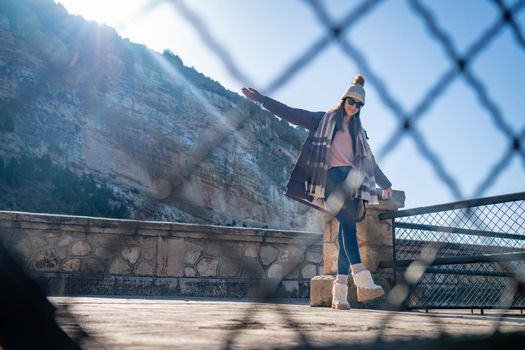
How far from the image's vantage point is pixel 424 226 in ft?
14.0

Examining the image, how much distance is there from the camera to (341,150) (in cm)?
359

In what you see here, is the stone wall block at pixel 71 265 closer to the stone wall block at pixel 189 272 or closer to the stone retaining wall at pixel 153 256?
the stone retaining wall at pixel 153 256

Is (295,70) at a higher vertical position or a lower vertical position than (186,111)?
lower

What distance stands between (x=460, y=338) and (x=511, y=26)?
0.94 m

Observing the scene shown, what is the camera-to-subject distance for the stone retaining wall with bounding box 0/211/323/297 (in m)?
5.25

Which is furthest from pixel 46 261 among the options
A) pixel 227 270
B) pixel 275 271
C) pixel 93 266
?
pixel 275 271

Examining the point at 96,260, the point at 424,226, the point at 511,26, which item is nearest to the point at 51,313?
the point at 511,26

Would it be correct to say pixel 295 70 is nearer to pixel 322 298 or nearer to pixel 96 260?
pixel 322 298

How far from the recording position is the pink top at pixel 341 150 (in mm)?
3574

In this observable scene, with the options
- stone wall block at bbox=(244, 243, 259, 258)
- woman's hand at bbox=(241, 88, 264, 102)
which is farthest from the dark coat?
stone wall block at bbox=(244, 243, 259, 258)

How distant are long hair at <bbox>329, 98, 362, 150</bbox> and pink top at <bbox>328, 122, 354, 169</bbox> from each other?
1.4 inches

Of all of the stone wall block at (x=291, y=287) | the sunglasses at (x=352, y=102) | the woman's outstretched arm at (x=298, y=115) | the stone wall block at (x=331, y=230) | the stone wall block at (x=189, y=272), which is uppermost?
the sunglasses at (x=352, y=102)

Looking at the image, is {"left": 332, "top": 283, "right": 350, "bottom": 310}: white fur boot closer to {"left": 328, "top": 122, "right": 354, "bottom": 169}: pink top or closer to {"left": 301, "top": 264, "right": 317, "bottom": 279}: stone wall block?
{"left": 328, "top": 122, "right": 354, "bottom": 169}: pink top

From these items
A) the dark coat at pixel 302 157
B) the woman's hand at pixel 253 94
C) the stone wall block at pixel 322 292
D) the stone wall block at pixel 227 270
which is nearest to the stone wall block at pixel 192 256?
the stone wall block at pixel 227 270
